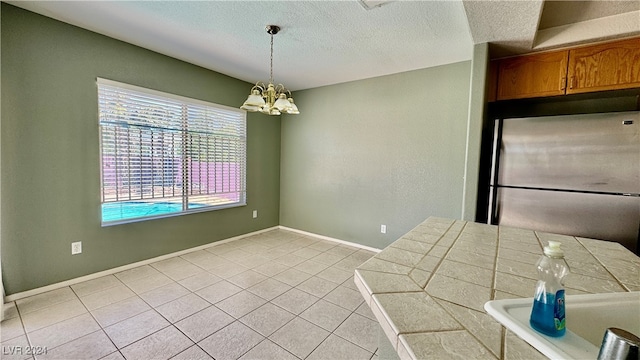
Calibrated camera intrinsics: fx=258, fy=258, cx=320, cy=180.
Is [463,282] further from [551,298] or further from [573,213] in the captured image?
[573,213]

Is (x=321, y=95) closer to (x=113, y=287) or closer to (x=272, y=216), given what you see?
(x=272, y=216)

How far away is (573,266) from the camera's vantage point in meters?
1.06


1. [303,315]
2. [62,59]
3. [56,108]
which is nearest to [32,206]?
[56,108]

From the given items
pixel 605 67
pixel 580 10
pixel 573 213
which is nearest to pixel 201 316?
pixel 573 213

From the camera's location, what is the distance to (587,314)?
0.73 m

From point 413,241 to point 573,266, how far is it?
0.62 meters

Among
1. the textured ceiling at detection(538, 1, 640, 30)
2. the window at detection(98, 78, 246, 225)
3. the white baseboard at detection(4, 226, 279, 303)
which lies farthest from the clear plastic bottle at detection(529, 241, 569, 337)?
the white baseboard at detection(4, 226, 279, 303)

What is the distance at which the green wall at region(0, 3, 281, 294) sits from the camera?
219 centimetres

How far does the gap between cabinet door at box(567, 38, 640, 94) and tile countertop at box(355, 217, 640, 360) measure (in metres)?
1.58

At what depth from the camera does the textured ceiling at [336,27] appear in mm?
1937

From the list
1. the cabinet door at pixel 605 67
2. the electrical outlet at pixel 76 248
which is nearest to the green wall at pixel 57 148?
the electrical outlet at pixel 76 248

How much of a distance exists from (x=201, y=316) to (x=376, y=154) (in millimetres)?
2794

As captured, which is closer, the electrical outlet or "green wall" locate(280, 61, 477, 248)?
the electrical outlet

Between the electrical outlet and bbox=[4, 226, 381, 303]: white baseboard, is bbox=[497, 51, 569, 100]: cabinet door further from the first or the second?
the electrical outlet
